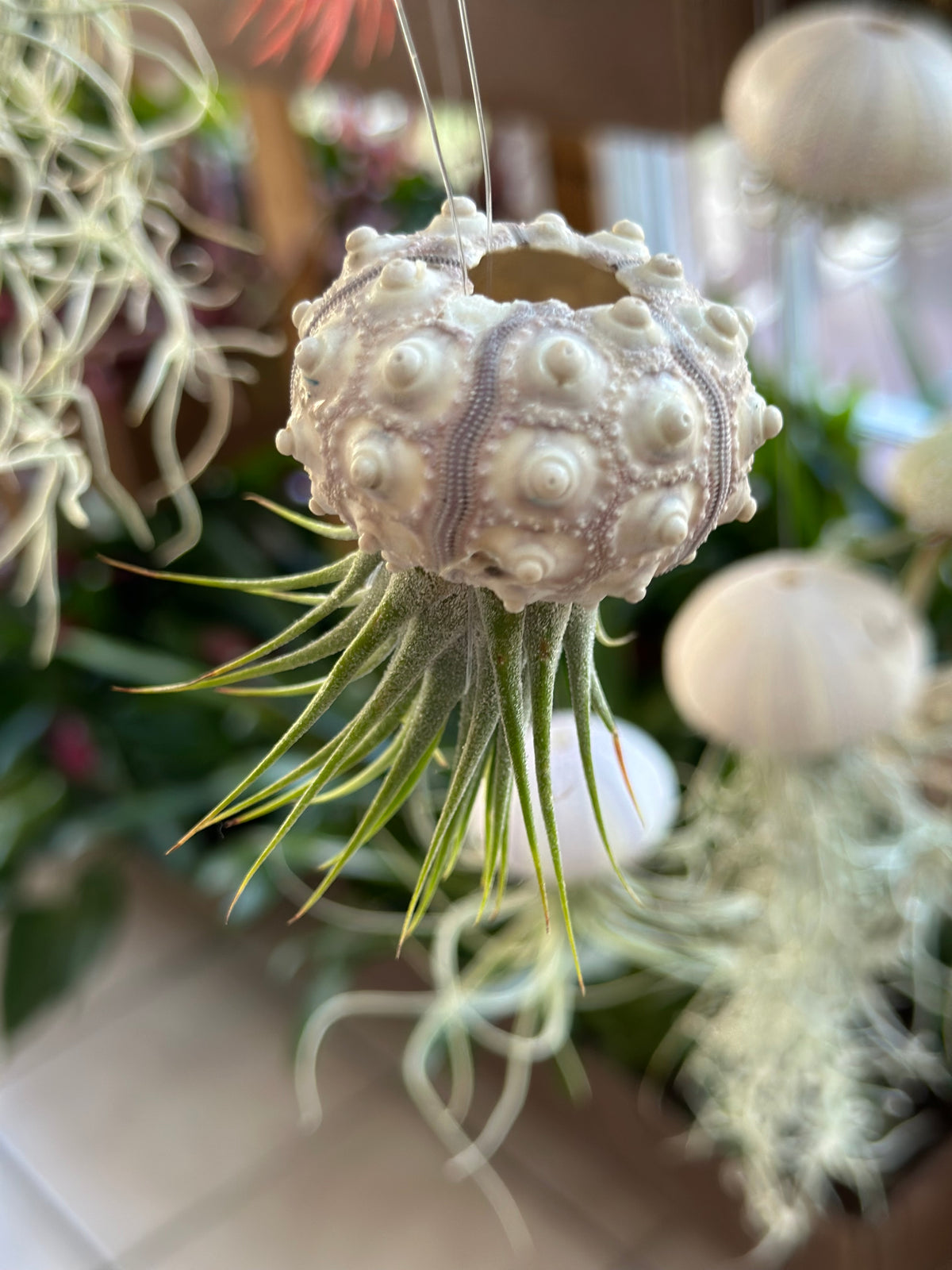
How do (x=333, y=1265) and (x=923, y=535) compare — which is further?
(x=333, y=1265)

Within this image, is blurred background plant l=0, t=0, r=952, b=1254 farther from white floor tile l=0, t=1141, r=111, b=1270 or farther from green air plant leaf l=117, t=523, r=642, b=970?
green air plant leaf l=117, t=523, r=642, b=970

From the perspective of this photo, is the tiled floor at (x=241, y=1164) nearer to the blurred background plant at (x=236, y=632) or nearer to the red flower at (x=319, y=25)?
the blurred background plant at (x=236, y=632)

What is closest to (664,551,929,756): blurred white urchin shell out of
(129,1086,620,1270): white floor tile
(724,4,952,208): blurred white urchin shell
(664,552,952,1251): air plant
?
(664,552,952,1251): air plant

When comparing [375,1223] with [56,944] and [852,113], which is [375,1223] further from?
[852,113]

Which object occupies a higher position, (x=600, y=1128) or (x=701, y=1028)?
(x=701, y=1028)

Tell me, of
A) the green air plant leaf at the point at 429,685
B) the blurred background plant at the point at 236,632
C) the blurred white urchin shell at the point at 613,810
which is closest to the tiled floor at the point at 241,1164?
the blurred background plant at the point at 236,632

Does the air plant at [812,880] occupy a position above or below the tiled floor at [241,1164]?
above

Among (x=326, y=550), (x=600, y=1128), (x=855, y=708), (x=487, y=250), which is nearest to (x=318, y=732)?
(x=326, y=550)

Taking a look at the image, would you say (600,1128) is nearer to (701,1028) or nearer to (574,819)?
(701,1028)
